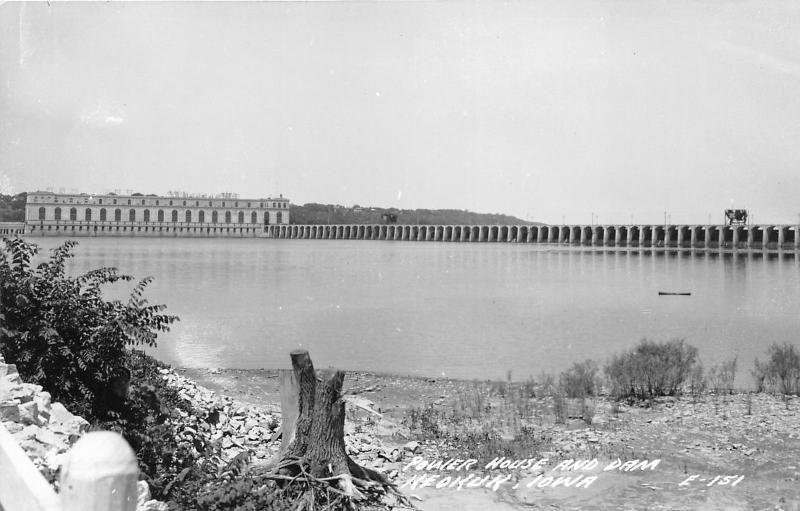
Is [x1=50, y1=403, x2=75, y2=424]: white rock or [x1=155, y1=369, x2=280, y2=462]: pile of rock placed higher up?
[x1=50, y1=403, x2=75, y2=424]: white rock

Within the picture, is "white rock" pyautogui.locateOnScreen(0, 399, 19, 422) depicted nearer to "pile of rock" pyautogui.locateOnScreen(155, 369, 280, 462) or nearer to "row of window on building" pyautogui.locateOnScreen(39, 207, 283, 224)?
"pile of rock" pyautogui.locateOnScreen(155, 369, 280, 462)

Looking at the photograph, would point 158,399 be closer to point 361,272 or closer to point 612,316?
point 612,316

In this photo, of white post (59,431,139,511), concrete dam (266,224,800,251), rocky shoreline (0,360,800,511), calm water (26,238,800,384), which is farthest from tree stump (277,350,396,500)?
concrete dam (266,224,800,251)

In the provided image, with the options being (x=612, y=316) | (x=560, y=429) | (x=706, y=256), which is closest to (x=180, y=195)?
(x=706, y=256)

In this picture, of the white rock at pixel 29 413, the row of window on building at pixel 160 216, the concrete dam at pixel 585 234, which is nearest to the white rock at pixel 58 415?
the white rock at pixel 29 413

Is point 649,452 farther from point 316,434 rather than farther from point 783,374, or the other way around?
point 783,374

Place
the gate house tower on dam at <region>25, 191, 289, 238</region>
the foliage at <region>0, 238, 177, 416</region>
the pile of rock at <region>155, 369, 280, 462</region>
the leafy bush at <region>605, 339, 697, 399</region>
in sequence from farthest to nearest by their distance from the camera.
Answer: the gate house tower on dam at <region>25, 191, 289, 238</region> → the leafy bush at <region>605, 339, 697, 399</region> → the pile of rock at <region>155, 369, 280, 462</region> → the foliage at <region>0, 238, 177, 416</region>

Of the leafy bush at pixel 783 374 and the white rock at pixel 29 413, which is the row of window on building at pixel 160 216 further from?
the white rock at pixel 29 413
